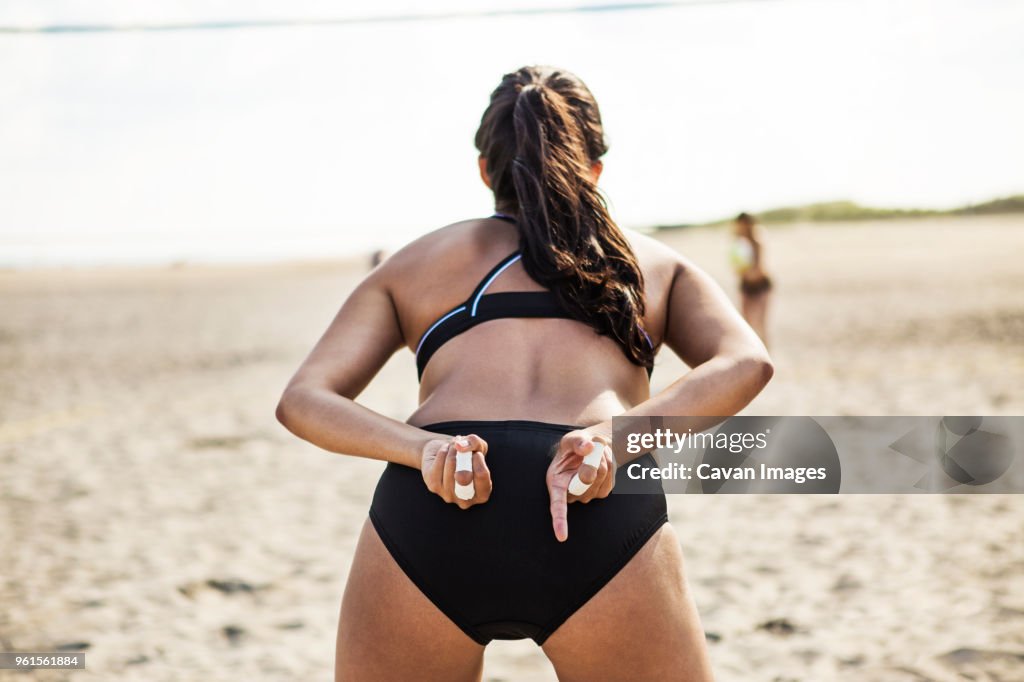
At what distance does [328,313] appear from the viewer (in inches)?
877

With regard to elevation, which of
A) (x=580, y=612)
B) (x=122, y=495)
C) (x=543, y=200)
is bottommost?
(x=580, y=612)

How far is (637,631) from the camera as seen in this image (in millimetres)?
1391

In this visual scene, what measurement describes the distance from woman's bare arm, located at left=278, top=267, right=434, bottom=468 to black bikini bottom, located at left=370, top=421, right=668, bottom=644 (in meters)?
0.07

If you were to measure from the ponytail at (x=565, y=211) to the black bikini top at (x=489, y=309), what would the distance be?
0.03 metres

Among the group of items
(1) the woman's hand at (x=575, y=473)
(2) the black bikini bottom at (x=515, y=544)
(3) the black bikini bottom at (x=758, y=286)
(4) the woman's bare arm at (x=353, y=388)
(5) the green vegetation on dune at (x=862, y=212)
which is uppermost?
(5) the green vegetation on dune at (x=862, y=212)

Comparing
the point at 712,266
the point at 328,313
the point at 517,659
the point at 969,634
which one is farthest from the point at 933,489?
the point at 712,266

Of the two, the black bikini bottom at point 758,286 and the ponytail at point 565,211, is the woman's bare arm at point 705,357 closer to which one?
the ponytail at point 565,211

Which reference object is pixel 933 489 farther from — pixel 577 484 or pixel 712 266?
pixel 712 266

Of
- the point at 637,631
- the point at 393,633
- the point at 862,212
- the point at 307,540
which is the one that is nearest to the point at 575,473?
the point at 637,631

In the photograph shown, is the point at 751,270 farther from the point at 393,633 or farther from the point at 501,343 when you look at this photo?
the point at 393,633

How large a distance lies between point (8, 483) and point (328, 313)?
1616 centimetres

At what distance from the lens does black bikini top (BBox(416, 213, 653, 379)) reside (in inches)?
60.0

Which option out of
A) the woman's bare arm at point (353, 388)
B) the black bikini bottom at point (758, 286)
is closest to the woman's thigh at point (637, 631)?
the woman's bare arm at point (353, 388)

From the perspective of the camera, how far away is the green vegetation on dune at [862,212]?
4878 centimetres
